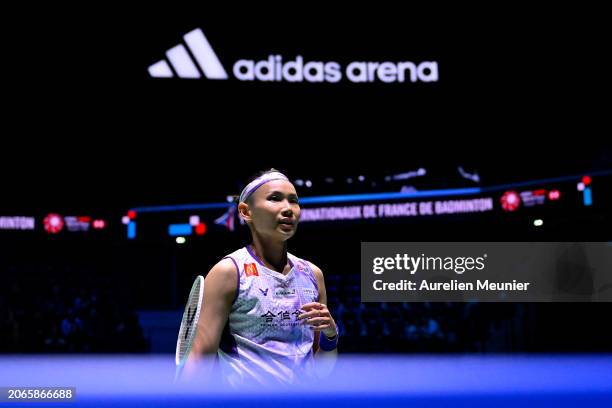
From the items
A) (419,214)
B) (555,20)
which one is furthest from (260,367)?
(419,214)

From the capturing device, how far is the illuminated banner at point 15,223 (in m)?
17.8

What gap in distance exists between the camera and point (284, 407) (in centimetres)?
141

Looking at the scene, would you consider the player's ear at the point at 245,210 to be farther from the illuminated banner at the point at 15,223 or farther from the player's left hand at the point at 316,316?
the illuminated banner at the point at 15,223

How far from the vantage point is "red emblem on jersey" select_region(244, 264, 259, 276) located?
2.47 meters

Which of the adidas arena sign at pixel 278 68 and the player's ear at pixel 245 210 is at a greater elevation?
the adidas arena sign at pixel 278 68

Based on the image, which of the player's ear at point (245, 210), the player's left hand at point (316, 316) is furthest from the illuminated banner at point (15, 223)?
the player's left hand at point (316, 316)

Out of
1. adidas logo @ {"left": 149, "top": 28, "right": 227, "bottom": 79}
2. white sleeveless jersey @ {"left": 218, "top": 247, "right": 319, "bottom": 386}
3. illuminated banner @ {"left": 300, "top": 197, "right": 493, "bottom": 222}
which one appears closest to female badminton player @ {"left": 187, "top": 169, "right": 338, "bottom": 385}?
white sleeveless jersey @ {"left": 218, "top": 247, "right": 319, "bottom": 386}

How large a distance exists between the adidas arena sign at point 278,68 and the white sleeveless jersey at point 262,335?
1239 cm

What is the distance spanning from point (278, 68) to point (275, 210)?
12430 millimetres

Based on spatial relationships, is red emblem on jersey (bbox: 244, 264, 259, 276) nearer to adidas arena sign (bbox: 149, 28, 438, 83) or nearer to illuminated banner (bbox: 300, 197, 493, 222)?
adidas arena sign (bbox: 149, 28, 438, 83)

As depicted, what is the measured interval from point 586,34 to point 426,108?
4153 millimetres

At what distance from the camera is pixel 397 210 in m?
16.2
